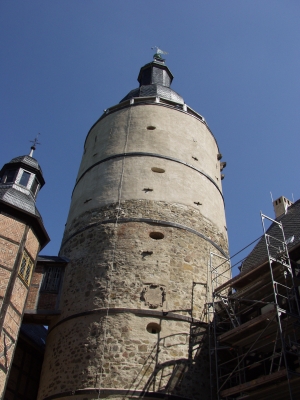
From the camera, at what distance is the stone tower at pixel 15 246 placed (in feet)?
31.9

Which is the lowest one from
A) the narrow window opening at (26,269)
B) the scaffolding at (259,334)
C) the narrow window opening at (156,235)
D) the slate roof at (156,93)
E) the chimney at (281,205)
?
the scaffolding at (259,334)

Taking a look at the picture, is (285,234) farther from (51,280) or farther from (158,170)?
(51,280)

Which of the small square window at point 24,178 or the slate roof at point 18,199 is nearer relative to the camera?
the slate roof at point 18,199

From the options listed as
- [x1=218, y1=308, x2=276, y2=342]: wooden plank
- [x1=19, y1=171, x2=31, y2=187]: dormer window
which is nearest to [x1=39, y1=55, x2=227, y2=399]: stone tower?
[x1=218, y1=308, x2=276, y2=342]: wooden plank

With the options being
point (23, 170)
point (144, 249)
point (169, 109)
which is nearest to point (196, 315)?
point (144, 249)

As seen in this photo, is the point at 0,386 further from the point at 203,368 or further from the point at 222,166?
the point at 222,166

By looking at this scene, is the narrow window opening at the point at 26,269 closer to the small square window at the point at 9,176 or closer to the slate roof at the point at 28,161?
the small square window at the point at 9,176

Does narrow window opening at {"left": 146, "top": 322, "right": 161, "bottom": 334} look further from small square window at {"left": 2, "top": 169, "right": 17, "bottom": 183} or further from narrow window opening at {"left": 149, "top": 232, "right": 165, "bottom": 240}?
small square window at {"left": 2, "top": 169, "right": 17, "bottom": 183}

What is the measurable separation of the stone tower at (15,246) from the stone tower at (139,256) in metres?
0.98

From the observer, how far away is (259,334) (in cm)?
928

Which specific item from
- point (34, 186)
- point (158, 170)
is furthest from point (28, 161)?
point (158, 170)

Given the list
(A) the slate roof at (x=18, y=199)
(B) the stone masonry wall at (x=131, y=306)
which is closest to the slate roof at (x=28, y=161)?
(A) the slate roof at (x=18, y=199)

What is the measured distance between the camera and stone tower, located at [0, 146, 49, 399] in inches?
383

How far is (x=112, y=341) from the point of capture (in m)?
9.61
